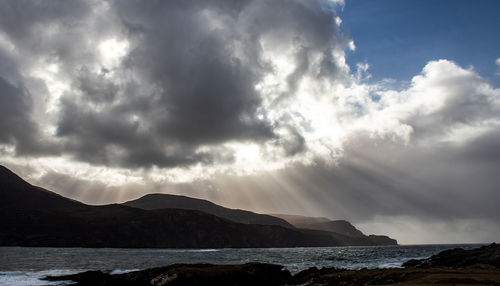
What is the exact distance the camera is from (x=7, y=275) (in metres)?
65.4

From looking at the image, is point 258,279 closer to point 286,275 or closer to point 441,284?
point 286,275

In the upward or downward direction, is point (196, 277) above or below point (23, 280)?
above

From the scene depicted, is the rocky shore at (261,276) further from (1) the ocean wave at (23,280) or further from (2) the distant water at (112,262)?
(2) the distant water at (112,262)

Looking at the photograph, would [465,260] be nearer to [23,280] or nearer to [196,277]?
[196,277]

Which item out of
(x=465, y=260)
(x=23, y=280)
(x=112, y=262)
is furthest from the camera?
(x=112, y=262)

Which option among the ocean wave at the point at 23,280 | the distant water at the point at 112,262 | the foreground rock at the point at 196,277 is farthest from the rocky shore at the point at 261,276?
the distant water at the point at 112,262

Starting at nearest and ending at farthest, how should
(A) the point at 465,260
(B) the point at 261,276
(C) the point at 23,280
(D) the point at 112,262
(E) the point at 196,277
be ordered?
(E) the point at 196,277 → (B) the point at 261,276 → (C) the point at 23,280 → (A) the point at 465,260 → (D) the point at 112,262

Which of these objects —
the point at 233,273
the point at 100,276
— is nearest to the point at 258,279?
the point at 233,273

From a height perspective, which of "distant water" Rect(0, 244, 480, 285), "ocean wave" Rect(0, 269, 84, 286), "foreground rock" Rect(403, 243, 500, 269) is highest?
"foreground rock" Rect(403, 243, 500, 269)

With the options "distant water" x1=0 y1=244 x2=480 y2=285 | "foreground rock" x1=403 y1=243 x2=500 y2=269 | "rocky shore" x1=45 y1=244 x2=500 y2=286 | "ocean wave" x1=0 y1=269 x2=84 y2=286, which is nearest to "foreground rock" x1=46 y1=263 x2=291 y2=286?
"rocky shore" x1=45 y1=244 x2=500 y2=286

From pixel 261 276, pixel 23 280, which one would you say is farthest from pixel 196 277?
pixel 23 280

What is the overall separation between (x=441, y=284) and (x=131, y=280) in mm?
46909

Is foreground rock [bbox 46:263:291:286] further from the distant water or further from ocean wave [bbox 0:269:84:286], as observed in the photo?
the distant water

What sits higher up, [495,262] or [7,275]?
[495,262]
